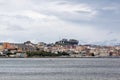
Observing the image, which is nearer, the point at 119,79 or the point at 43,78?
the point at 119,79

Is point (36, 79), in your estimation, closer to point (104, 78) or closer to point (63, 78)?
point (63, 78)

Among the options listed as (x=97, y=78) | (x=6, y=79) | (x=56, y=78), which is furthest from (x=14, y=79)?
(x=97, y=78)

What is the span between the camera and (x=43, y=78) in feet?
233

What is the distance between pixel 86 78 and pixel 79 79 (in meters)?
2.12

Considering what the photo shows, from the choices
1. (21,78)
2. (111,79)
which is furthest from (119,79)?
(21,78)

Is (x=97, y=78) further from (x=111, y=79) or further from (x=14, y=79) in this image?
(x=14, y=79)

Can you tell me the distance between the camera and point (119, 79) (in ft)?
219

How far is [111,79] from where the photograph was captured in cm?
6681

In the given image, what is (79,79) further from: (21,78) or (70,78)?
(21,78)

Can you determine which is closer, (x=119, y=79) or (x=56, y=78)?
(x=119, y=79)

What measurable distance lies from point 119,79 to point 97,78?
4284 millimetres

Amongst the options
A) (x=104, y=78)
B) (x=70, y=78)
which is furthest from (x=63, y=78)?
(x=104, y=78)

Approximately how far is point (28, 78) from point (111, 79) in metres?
12.4

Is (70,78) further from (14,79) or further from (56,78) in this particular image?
(14,79)
